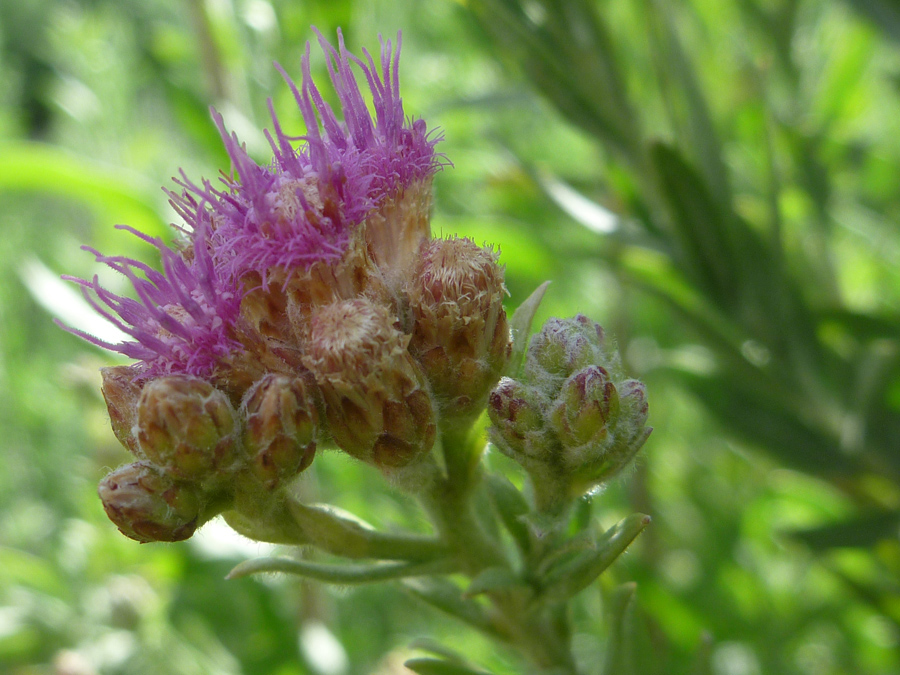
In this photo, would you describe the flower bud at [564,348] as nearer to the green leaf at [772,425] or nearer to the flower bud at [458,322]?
the flower bud at [458,322]

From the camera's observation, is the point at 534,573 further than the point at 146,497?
Yes

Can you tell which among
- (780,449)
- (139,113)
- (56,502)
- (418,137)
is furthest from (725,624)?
(139,113)

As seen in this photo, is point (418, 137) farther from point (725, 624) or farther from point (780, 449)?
point (725, 624)

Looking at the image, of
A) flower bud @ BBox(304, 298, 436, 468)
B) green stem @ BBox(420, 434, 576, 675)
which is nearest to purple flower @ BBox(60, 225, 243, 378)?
flower bud @ BBox(304, 298, 436, 468)

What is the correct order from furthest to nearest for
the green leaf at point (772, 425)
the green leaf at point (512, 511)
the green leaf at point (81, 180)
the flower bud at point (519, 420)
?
the green leaf at point (81, 180) < the green leaf at point (772, 425) < the green leaf at point (512, 511) < the flower bud at point (519, 420)

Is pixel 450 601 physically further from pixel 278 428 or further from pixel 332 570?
pixel 278 428

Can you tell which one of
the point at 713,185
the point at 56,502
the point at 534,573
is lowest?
the point at 56,502

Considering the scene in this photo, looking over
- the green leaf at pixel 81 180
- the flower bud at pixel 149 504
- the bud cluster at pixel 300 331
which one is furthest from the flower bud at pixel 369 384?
the green leaf at pixel 81 180

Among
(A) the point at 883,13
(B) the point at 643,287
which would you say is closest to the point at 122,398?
(B) the point at 643,287
